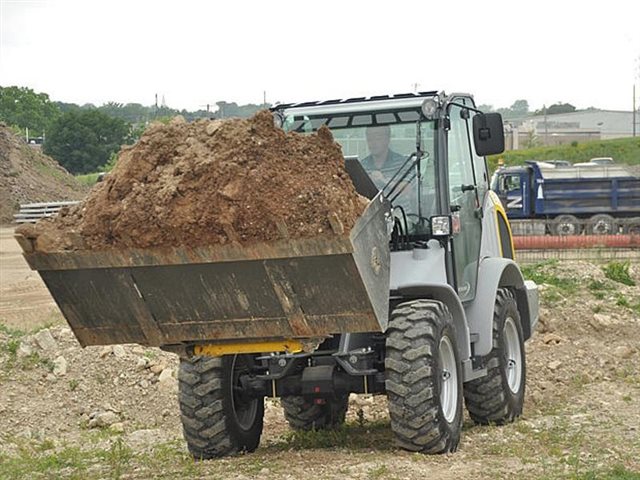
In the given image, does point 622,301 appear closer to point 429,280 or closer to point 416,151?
point 416,151

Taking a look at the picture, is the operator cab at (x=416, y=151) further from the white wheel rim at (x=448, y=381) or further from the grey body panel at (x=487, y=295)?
the white wheel rim at (x=448, y=381)

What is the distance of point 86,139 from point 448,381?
65.2 meters

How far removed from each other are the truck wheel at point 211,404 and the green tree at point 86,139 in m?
63.2

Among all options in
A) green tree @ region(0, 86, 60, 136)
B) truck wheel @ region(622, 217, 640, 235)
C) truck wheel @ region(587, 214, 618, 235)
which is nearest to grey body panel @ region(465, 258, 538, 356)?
truck wheel @ region(587, 214, 618, 235)

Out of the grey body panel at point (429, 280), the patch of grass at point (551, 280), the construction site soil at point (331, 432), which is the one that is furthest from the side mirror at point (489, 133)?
the patch of grass at point (551, 280)

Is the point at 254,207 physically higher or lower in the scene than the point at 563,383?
higher

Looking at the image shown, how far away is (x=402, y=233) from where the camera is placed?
8.55 meters

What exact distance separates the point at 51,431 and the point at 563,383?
524 centimetres

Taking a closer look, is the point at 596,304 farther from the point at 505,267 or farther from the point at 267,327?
the point at 267,327

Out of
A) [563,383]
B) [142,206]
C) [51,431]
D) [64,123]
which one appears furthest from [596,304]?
[64,123]

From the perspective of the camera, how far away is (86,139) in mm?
71250

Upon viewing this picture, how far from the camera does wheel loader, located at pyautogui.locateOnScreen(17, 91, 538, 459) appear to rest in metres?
6.87

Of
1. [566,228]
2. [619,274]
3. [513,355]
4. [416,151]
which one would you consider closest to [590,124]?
[566,228]

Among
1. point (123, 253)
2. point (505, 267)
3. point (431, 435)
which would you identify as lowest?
point (431, 435)
